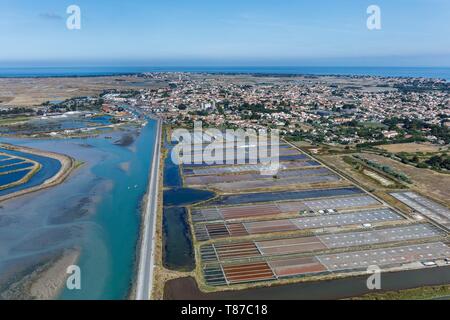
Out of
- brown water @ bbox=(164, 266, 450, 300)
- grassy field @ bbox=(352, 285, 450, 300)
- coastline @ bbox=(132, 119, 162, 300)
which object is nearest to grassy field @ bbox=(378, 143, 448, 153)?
brown water @ bbox=(164, 266, 450, 300)


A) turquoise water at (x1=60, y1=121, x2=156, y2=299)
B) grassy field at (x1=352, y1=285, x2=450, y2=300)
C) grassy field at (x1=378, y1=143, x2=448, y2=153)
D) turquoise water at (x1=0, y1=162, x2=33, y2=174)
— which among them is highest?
grassy field at (x1=378, y1=143, x2=448, y2=153)

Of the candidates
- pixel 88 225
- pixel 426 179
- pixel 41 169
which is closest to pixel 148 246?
pixel 88 225

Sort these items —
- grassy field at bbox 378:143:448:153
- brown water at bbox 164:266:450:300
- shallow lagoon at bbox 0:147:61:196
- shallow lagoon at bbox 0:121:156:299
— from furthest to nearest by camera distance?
grassy field at bbox 378:143:448:153 → shallow lagoon at bbox 0:147:61:196 → shallow lagoon at bbox 0:121:156:299 → brown water at bbox 164:266:450:300

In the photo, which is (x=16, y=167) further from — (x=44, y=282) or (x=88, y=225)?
(x=44, y=282)

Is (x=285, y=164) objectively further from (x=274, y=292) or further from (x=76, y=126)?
(x=76, y=126)

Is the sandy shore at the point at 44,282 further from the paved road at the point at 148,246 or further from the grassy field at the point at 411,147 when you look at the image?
the grassy field at the point at 411,147

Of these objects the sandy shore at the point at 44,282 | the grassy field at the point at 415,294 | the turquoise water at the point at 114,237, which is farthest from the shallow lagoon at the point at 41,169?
the grassy field at the point at 415,294

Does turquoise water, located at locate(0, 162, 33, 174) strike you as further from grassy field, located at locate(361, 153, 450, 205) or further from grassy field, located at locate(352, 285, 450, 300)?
grassy field, located at locate(361, 153, 450, 205)
